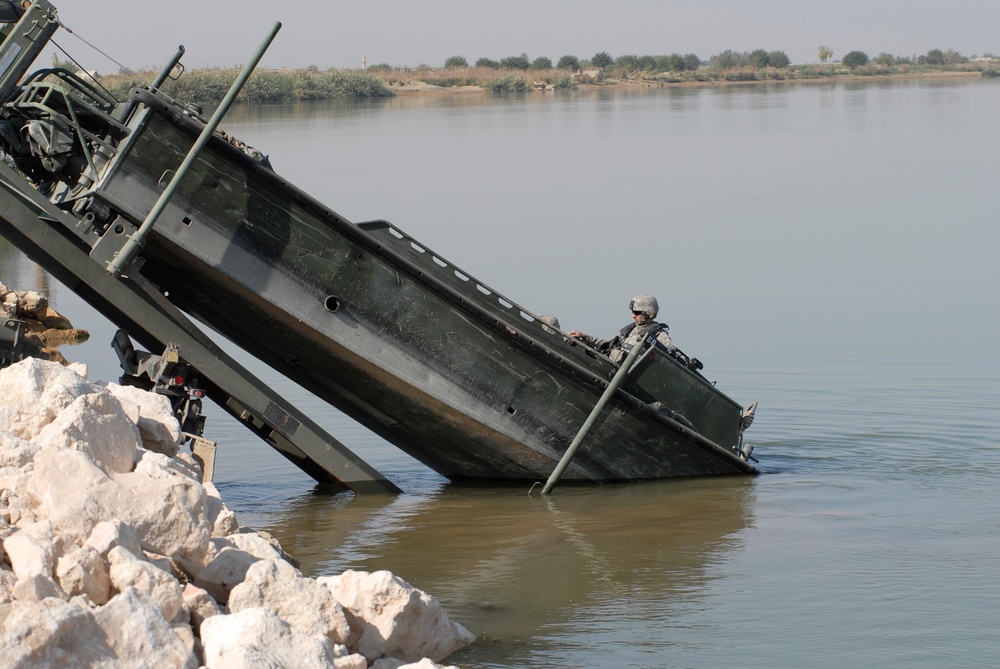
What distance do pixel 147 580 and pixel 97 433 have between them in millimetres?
1375

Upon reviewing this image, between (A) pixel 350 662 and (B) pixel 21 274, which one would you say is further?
(B) pixel 21 274

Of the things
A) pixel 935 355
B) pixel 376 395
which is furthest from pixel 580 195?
pixel 376 395

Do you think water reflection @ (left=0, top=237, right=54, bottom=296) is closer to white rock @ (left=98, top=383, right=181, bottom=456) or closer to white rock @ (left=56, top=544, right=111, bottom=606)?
white rock @ (left=98, top=383, right=181, bottom=456)

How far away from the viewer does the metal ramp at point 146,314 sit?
10.0m

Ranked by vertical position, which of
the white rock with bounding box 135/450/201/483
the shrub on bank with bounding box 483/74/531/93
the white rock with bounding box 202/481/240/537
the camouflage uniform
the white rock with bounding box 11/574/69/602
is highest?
the shrub on bank with bounding box 483/74/531/93

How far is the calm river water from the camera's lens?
8844mm

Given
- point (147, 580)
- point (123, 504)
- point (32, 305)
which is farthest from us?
point (32, 305)

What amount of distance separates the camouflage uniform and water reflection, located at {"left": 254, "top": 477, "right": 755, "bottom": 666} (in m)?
1.10

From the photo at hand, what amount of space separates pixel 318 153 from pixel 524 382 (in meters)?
31.6

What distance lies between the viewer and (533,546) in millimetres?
10414

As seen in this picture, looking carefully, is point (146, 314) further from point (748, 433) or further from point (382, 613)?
point (748, 433)

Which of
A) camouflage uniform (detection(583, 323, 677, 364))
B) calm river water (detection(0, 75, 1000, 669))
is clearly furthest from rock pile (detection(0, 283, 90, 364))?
camouflage uniform (detection(583, 323, 677, 364))

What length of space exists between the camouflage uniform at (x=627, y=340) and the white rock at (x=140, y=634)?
5640 millimetres

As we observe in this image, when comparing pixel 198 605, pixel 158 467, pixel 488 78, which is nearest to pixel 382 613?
pixel 198 605
